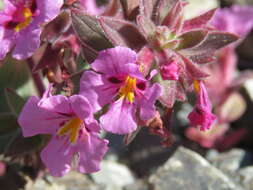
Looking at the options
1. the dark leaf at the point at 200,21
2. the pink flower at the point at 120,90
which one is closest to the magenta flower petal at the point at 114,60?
the pink flower at the point at 120,90

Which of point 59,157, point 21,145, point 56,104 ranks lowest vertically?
point 21,145

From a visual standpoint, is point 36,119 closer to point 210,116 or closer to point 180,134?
point 210,116

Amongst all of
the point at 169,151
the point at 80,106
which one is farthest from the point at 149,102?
the point at 169,151

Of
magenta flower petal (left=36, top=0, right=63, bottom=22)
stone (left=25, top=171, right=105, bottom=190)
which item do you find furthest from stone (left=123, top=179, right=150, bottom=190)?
magenta flower petal (left=36, top=0, right=63, bottom=22)

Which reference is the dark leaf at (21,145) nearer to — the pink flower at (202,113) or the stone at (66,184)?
the stone at (66,184)

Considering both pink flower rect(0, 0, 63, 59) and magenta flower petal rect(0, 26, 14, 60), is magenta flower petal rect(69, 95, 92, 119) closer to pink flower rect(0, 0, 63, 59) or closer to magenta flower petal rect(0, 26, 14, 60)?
pink flower rect(0, 0, 63, 59)

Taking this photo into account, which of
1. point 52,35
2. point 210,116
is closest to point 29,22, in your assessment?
point 52,35

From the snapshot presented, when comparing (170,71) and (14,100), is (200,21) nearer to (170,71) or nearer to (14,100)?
(170,71)
